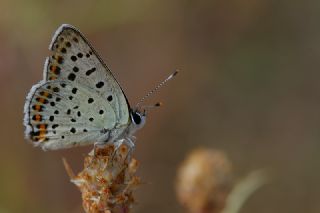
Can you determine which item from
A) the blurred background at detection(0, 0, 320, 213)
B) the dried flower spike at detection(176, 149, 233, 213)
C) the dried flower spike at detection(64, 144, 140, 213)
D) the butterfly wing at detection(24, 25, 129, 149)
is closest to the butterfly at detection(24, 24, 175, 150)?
the butterfly wing at detection(24, 25, 129, 149)

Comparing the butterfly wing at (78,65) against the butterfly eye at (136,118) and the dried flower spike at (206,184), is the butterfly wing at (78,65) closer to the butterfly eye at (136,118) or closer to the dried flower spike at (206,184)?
the butterfly eye at (136,118)

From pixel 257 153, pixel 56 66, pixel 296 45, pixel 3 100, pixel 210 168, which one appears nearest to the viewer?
pixel 56 66

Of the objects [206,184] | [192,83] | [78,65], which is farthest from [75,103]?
[192,83]

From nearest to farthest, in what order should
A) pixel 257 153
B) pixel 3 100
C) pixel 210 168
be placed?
pixel 210 168
pixel 3 100
pixel 257 153

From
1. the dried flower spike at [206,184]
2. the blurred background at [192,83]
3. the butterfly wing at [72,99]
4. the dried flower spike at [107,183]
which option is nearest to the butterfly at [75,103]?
the butterfly wing at [72,99]

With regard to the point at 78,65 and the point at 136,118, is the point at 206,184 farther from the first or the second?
the point at 78,65

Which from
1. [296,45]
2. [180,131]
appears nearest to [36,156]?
[180,131]

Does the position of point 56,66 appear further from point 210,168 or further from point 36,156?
point 36,156
